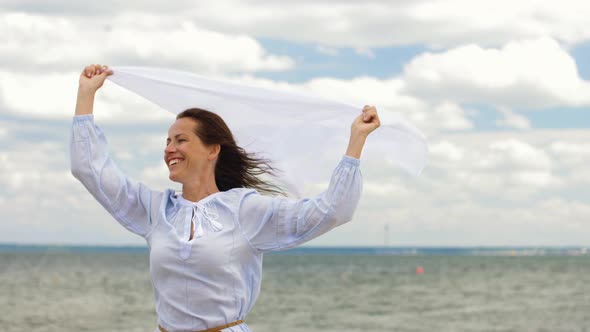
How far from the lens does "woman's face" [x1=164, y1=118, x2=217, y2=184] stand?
11.0 feet

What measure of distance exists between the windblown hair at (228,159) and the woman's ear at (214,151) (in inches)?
0.7

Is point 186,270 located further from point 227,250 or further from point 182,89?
point 182,89

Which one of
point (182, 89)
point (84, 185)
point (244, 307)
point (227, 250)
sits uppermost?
point (182, 89)

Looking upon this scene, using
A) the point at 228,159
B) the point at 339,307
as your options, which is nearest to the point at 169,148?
the point at 228,159

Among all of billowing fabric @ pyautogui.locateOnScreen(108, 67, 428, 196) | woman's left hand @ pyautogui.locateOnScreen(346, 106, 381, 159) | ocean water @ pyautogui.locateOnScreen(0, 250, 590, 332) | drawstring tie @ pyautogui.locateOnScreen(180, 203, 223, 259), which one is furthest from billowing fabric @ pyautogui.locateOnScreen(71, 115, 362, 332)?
ocean water @ pyautogui.locateOnScreen(0, 250, 590, 332)

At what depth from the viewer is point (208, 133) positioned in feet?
11.2

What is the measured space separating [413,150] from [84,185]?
1530 millimetres

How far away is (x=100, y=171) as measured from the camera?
339 cm

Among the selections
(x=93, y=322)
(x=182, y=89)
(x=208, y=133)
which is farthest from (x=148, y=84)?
(x=93, y=322)

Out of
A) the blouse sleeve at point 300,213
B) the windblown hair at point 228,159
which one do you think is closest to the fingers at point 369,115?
the blouse sleeve at point 300,213

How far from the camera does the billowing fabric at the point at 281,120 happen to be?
12.2 feet

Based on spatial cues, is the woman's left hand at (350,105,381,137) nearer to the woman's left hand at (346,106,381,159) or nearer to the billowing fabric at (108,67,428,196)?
the woman's left hand at (346,106,381,159)

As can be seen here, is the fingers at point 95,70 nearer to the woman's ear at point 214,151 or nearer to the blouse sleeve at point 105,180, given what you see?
the blouse sleeve at point 105,180

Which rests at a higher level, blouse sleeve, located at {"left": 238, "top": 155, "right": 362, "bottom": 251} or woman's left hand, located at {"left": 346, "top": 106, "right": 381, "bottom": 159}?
woman's left hand, located at {"left": 346, "top": 106, "right": 381, "bottom": 159}
